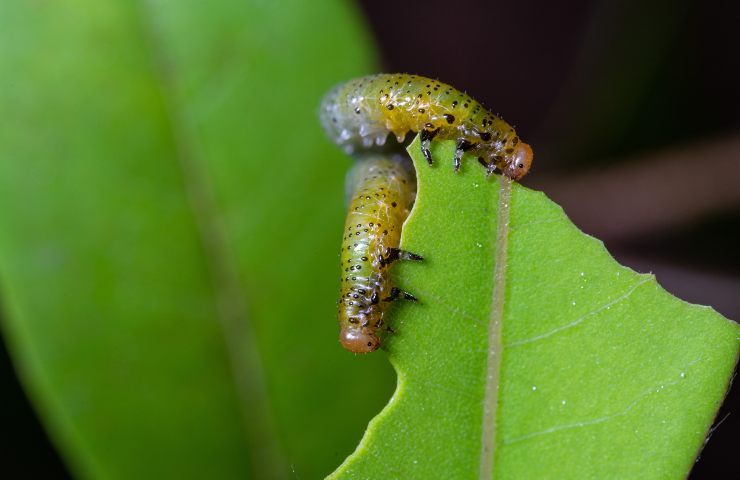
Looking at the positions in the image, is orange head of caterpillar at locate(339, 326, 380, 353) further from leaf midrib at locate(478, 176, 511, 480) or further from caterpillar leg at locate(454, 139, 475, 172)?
caterpillar leg at locate(454, 139, 475, 172)

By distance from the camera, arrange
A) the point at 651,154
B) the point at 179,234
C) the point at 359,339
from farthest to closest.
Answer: the point at 651,154, the point at 179,234, the point at 359,339

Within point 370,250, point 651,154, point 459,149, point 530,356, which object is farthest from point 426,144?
point 651,154

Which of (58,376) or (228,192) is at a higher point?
(228,192)

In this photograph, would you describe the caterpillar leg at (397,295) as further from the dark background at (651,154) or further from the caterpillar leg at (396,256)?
the dark background at (651,154)

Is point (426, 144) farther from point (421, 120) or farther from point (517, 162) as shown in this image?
point (421, 120)

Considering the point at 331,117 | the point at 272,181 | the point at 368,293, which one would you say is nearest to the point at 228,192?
the point at 272,181

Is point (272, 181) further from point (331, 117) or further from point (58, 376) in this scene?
point (58, 376)

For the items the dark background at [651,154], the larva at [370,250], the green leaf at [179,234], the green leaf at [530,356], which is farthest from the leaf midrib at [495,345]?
the dark background at [651,154]
